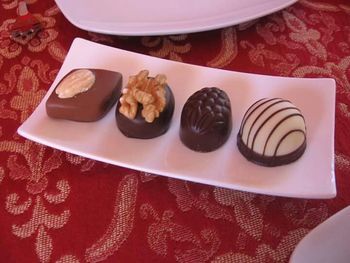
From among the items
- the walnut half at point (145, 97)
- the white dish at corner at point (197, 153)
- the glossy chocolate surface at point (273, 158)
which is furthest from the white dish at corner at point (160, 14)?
the glossy chocolate surface at point (273, 158)

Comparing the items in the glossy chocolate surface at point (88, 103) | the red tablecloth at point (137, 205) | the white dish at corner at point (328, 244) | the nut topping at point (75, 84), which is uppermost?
the nut topping at point (75, 84)

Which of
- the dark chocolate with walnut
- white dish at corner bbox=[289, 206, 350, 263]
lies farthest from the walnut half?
white dish at corner bbox=[289, 206, 350, 263]

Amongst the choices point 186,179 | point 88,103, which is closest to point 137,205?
point 186,179

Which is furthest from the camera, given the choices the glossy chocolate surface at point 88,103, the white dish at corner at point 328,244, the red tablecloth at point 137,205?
the glossy chocolate surface at point 88,103

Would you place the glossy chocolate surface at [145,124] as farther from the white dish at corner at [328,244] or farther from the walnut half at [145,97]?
the white dish at corner at [328,244]

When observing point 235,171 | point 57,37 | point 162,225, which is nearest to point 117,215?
point 162,225

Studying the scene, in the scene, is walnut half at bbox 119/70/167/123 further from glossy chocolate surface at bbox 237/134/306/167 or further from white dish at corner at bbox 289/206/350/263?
white dish at corner at bbox 289/206/350/263

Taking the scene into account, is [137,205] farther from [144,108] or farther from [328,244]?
[328,244]
